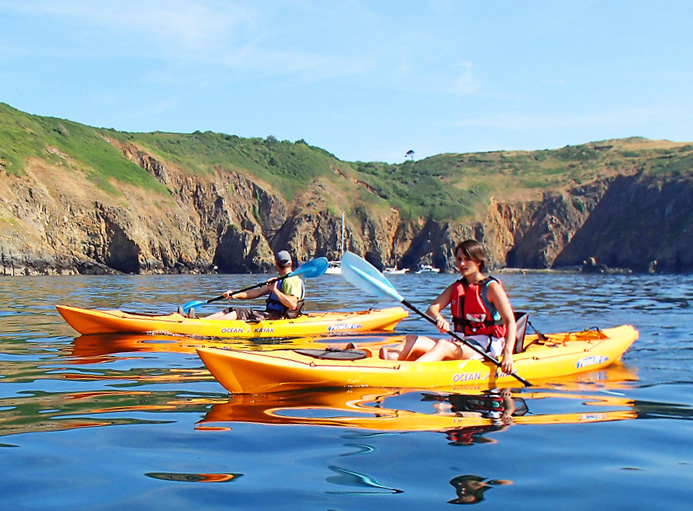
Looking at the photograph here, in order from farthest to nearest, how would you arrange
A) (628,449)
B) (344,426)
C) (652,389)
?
(652,389) → (344,426) → (628,449)

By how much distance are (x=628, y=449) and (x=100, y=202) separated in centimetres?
6106

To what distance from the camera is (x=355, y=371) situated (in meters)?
6.14

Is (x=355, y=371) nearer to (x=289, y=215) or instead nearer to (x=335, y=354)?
(x=335, y=354)

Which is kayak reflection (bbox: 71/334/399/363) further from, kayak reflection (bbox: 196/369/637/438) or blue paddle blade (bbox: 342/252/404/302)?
kayak reflection (bbox: 196/369/637/438)

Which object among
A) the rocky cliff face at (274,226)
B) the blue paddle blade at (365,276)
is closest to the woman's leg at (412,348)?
the blue paddle blade at (365,276)

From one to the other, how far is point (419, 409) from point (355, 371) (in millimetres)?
921

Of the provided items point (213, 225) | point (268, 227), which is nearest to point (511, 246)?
point (268, 227)

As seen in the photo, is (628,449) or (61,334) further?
(61,334)

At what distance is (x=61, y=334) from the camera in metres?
10.5

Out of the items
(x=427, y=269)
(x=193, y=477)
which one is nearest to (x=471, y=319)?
(x=193, y=477)

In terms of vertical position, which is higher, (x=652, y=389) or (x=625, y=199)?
(x=625, y=199)

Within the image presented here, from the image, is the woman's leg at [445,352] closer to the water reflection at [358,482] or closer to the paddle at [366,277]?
the paddle at [366,277]

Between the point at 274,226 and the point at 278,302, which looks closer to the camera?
the point at 278,302

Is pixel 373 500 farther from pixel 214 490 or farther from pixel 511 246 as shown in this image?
pixel 511 246
